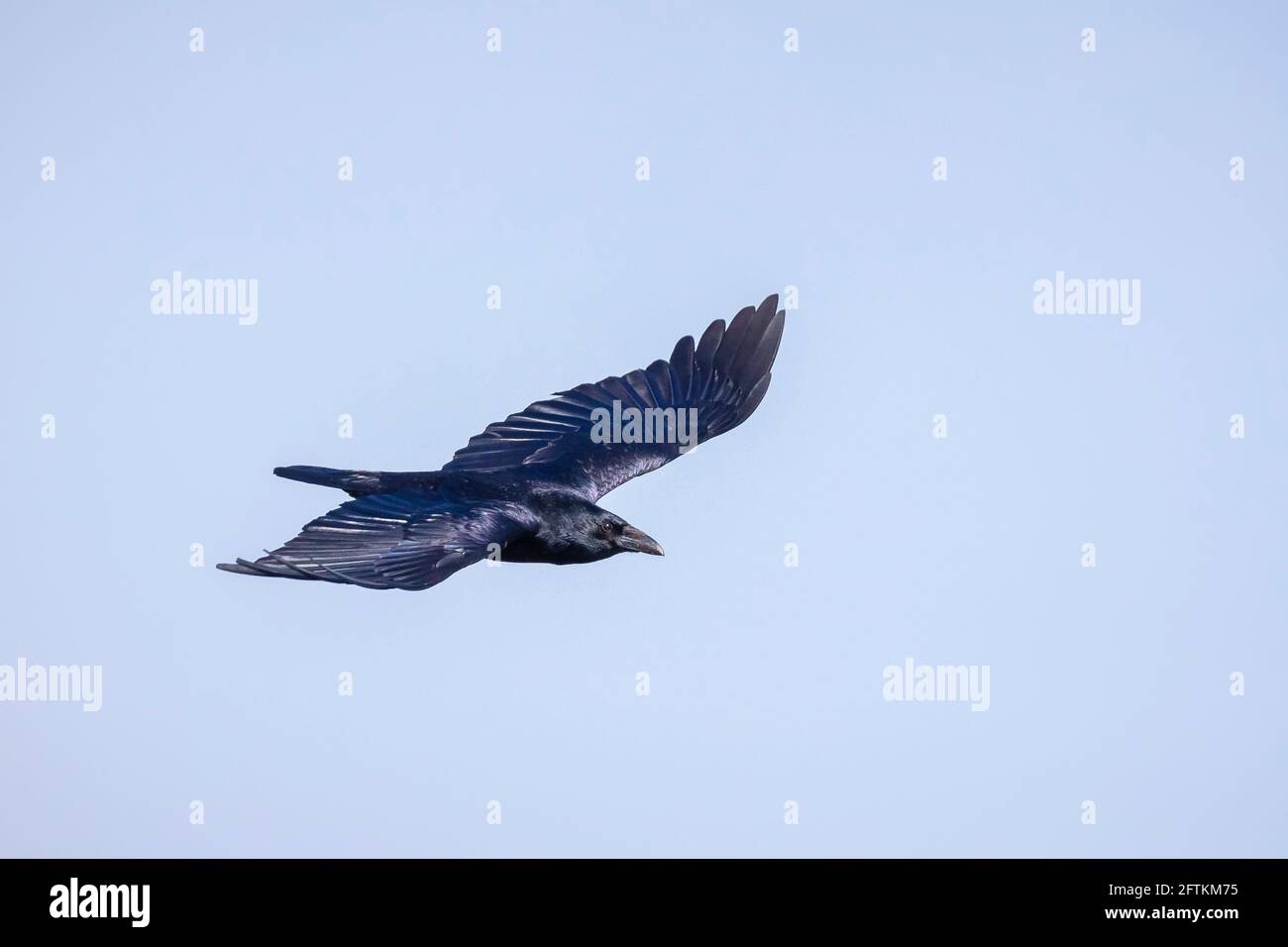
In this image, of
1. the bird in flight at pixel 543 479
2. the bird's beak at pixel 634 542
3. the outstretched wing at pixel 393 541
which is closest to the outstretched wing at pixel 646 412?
the bird in flight at pixel 543 479

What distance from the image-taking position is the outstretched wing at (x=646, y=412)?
2375cm

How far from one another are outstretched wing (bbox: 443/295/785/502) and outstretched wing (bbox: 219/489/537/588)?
2.63 meters

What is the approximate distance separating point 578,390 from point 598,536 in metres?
3.48

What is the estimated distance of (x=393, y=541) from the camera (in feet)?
63.1

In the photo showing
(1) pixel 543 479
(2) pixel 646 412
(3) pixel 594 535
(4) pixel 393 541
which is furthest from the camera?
(2) pixel 646 412

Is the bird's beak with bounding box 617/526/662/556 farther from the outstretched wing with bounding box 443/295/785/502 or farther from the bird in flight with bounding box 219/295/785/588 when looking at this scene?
the outstretched wing with bounding box 443/295/785/502

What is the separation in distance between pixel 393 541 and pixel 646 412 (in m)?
6.24

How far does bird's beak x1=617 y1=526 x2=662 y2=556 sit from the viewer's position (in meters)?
22.2

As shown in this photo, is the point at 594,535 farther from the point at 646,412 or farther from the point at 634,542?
the point at 646,412

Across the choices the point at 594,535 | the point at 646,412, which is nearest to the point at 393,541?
the point at 594,535

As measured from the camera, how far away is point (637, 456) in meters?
23.8

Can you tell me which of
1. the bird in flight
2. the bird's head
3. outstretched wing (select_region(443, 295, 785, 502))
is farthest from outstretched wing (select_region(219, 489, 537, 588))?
outstretched wing (select_region(443, 295, 785, 502))

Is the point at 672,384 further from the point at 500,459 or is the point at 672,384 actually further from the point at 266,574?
the point at 266,574

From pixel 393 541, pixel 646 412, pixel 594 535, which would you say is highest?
pixel 646 412
